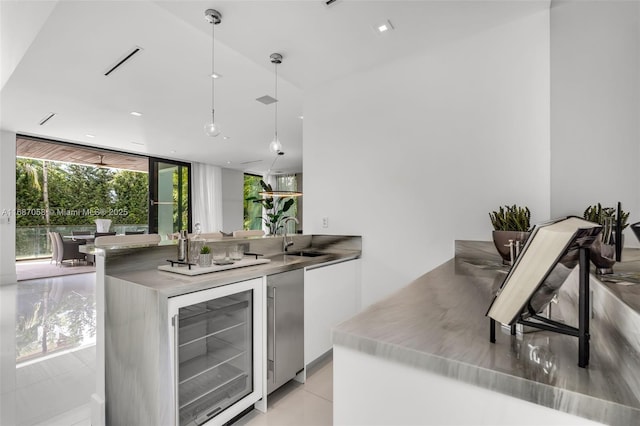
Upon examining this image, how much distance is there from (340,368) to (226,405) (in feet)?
4.07

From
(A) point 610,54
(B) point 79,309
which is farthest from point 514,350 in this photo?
(B) point 79,309

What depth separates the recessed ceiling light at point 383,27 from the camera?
6.88 feet

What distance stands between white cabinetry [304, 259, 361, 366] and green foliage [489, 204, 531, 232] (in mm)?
1211

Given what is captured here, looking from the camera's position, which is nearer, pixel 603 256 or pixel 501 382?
pixel 501 382

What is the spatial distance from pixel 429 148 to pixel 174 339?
2.23 m

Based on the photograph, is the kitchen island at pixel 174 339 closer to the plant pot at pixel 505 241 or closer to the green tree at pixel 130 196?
the plant pot at pixel 505 241

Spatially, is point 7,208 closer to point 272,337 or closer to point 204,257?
point 204,257

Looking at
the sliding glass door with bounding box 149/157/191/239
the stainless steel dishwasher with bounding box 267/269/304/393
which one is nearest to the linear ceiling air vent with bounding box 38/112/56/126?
the sliding glass door with bounding box 149/157/191/239

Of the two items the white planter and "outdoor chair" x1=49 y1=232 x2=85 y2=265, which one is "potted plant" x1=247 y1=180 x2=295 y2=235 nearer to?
the white planter

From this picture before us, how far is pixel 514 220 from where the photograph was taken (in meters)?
1.84

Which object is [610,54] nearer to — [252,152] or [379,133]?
[379,133]

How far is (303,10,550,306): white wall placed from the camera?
6.81ft

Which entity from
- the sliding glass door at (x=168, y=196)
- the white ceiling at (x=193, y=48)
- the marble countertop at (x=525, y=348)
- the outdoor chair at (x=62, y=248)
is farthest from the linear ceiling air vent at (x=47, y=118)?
the marble countertop at (x=525, y=348)

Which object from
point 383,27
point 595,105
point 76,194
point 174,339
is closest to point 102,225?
point 76,194
